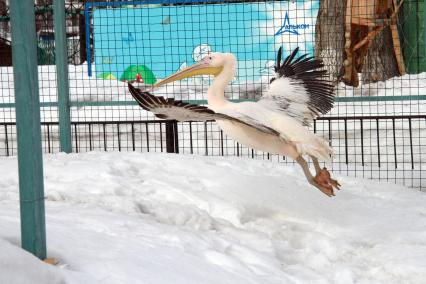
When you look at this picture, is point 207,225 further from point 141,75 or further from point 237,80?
point 141,75

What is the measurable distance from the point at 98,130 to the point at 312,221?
566 centimetres

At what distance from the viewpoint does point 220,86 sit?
5770mm

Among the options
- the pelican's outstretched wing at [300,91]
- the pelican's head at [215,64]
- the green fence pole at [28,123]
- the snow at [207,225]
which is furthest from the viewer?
the pelican's outstretched wing at [300,91]

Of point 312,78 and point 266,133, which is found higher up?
point 312,78

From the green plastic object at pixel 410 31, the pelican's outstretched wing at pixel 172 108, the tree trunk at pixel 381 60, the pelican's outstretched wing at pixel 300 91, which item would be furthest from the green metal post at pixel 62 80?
the green plastic object at pixel 410 31

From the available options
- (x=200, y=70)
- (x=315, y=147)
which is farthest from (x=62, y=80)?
(x=315, y=147)

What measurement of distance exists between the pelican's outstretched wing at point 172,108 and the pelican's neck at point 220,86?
56cm

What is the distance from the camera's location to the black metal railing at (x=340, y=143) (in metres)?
8.36

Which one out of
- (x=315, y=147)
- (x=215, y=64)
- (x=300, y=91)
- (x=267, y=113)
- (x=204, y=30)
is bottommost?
(x=315, y=147)

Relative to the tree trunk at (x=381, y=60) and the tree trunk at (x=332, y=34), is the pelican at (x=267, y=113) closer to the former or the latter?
the tree trunk at (x=332, y=34)

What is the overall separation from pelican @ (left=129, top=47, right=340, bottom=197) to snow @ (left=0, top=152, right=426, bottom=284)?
399 millimetres

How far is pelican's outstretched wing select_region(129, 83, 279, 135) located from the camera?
475 cm

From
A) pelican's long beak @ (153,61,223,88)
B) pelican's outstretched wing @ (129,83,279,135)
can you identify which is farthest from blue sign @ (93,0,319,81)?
pelican's outstretched wing @ (129,83,279,135)

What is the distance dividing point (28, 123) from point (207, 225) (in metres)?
1.93
